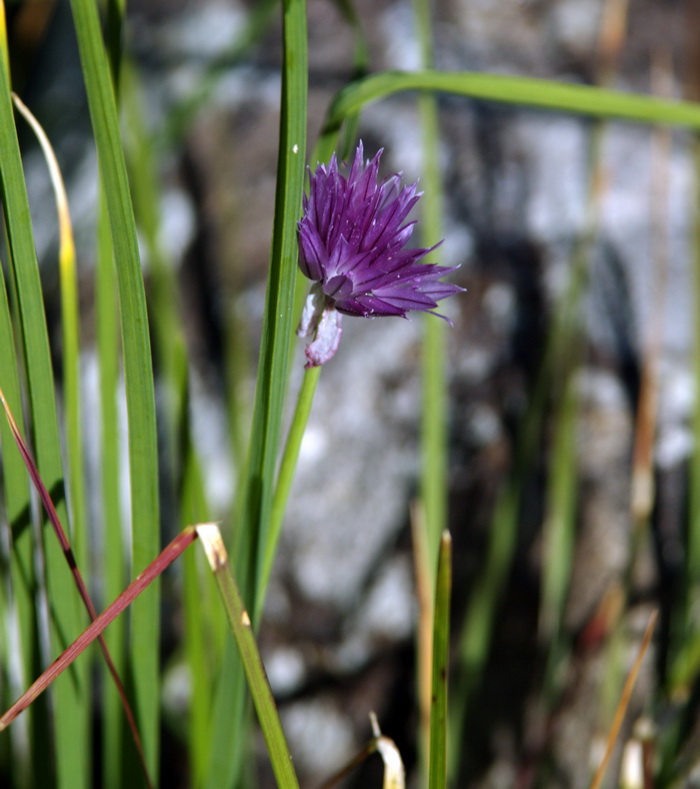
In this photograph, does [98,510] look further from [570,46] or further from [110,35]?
[570,46]

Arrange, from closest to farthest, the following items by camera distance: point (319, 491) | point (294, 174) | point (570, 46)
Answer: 1. point (294, 174)
2. point (319, 491)
3. point (570, 46)

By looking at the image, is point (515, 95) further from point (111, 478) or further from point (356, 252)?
point (111, 478)

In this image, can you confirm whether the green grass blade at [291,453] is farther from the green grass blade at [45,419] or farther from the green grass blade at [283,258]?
the green grass blade at [45,419]

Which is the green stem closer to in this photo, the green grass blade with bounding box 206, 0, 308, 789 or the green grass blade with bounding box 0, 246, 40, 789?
the green grass blade with bounding box 206, 0, 308, 789

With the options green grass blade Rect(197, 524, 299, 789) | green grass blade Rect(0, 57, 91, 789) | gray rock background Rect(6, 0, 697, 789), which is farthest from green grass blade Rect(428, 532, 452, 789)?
gray rock background Rect(6, 0, 697, 789)

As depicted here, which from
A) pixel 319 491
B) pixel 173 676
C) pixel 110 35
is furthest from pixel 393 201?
pixel 173 676

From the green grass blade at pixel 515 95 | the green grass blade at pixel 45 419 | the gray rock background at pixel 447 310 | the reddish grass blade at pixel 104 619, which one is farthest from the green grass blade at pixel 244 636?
the gray rock background at pixel 447 310
